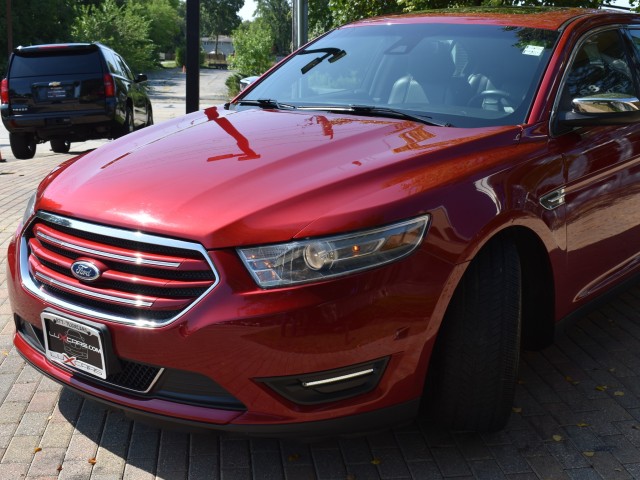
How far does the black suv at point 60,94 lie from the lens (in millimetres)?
11891

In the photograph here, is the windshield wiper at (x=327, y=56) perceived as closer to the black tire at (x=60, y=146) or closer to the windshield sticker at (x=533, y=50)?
the windshield sticker at (x=533, y=50)

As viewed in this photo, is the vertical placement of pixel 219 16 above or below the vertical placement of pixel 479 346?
above

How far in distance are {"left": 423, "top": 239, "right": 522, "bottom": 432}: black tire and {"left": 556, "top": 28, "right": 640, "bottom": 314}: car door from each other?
1.88ft

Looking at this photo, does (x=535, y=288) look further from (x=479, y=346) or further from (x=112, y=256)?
(x=112, y=256)

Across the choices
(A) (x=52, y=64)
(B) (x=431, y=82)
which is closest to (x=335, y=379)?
(B) (x=431, y=82)

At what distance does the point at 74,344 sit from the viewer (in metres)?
2.72

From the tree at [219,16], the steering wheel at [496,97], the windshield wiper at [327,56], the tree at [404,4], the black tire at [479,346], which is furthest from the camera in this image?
the tree at [219,16]

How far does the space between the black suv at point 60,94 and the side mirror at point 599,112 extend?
10.0 metres

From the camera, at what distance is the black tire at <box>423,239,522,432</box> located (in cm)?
274

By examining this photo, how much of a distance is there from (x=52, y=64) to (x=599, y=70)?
10098mm

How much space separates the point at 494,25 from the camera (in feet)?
12.8

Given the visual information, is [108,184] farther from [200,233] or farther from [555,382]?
[555,382]

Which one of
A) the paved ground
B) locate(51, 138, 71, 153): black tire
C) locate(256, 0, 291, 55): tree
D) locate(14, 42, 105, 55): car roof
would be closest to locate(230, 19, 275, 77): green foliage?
Result: locate(51, 138, 71, 153): black tire

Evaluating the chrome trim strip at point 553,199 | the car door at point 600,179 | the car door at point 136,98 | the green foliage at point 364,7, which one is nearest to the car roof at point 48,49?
the car door at point 136,98
